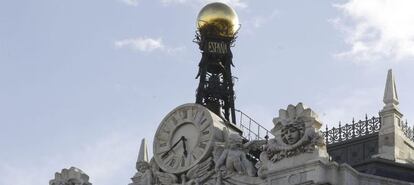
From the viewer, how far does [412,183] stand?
1644 inches

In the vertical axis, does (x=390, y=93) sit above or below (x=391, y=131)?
above

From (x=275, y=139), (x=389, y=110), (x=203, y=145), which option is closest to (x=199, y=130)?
(x=203, y=145)

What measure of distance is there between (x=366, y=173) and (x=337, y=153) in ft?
16.9

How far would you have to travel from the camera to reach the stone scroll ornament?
4041 cm

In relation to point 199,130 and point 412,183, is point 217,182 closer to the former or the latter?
point 199,130

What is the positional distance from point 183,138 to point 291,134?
634cm

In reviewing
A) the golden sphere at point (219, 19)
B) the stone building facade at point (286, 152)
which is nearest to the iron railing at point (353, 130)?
the stone building facade at point (286, 152)

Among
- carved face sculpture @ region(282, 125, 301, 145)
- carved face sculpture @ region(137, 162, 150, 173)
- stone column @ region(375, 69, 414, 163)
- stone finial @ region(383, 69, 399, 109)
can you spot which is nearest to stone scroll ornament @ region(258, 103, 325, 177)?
carved face sculpture @ region(282, 125, 301, 145)

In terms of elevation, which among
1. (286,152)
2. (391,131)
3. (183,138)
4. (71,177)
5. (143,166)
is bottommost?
(286,152)

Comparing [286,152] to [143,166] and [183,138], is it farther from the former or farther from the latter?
[143,166]

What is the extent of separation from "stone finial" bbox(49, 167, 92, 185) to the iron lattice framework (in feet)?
22.0

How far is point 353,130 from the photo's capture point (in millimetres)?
47781

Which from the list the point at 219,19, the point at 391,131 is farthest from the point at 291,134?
the point at 219,19

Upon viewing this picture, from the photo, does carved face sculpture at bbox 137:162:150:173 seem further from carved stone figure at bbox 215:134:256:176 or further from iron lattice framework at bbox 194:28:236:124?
iron lattice framework at bbox 194:28:236:124
